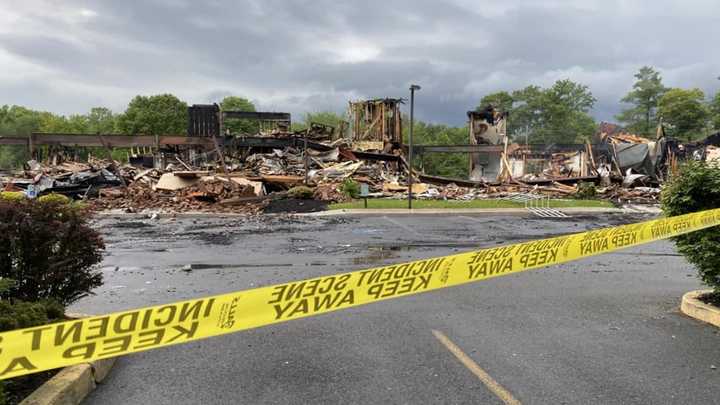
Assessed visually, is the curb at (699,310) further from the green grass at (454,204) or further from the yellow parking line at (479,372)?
the green grass at (454,204)

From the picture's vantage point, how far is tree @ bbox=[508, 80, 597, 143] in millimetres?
93250

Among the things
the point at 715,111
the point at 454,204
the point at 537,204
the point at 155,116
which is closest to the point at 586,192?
the point at 537,204

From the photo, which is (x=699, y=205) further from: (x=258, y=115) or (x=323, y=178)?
(x=258, y=115)

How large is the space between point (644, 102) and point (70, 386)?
9916 centimetres

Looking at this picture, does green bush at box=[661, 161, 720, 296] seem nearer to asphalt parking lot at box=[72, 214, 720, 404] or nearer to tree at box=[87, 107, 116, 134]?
asphalt parking lot at box=[72, 214, 720, 404]

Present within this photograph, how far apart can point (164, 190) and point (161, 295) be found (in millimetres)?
20607

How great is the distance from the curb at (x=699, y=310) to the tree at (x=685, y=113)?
75.4 m

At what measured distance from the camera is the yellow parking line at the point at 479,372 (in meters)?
3.74

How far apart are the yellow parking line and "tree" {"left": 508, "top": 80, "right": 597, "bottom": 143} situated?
92747 mm

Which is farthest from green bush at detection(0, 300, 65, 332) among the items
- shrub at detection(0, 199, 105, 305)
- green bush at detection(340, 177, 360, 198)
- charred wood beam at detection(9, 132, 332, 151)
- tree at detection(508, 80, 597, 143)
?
tree at detection(508, 80, 597, 143)

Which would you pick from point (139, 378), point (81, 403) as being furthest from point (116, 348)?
point (139, 378)

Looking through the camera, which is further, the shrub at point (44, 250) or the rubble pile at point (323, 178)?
the rubble pile at point (323, 178)

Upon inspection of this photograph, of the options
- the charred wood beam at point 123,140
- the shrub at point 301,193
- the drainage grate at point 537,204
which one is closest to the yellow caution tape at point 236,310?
the drainage grate at point 537,204

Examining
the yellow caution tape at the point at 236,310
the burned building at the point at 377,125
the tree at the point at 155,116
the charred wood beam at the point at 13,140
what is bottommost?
the yellow caution tape at the point at 236,310
